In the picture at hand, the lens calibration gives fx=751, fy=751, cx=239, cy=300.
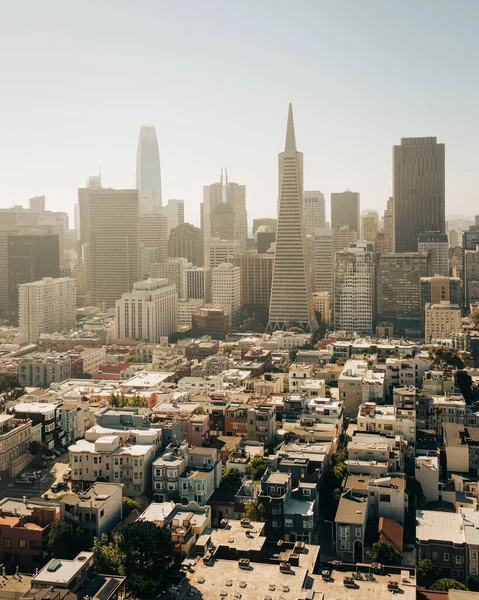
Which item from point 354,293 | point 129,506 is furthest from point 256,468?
point 354,293

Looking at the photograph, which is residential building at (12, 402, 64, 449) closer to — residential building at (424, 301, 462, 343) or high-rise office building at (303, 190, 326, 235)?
residential building at (424, 301, 462, 343)

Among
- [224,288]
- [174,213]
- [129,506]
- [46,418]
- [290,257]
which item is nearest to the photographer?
[129,506]

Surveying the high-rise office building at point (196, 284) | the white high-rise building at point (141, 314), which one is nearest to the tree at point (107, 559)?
the white high-rise building at point (141, 314)

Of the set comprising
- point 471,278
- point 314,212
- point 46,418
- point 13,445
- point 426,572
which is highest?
point 314,212

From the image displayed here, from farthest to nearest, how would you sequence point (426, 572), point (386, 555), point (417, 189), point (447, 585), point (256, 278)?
1. point (417, 189)
2. point (256, 278)
3. point (386, 555)
4. point (426, 572)
5. point (447, 585)

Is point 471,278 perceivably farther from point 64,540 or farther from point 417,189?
point 64,540
